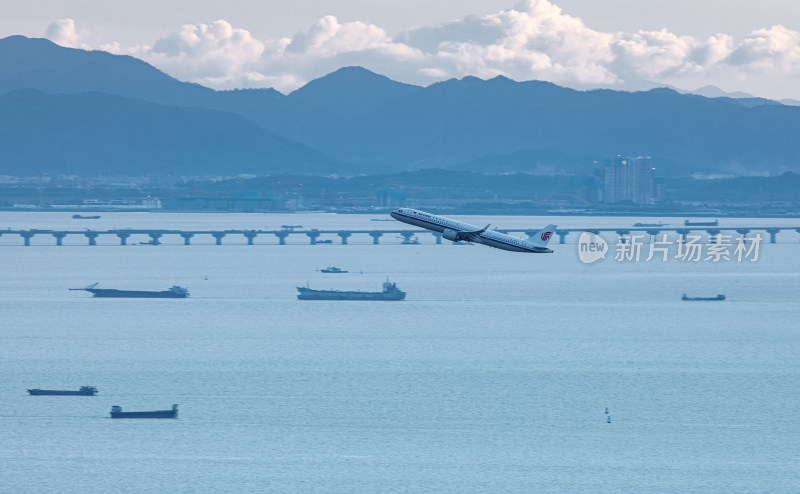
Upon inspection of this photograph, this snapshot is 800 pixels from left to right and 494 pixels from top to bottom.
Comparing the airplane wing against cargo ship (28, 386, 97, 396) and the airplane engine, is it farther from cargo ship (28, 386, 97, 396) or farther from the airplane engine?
cargo ship (28, 386, 97, 396)

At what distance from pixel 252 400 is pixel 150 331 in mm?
45030

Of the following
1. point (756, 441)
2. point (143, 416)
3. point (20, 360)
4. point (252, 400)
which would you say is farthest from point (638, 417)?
point (20, 360)

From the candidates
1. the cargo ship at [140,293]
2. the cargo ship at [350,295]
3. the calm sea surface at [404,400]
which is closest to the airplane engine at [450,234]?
the calm sea surface at [404,400]

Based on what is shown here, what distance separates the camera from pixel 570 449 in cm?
8269

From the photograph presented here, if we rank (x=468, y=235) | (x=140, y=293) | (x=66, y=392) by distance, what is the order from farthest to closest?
(x=140, y=293)
(x=66, y=392)
(x=468, y=235)

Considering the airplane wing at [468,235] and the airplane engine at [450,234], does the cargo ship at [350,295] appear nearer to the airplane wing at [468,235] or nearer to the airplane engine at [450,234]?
the airplane wing at [468,235]

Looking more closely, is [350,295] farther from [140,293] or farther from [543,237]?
[543,237]

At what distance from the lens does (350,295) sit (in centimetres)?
18000

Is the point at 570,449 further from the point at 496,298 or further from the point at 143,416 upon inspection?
the point at 496,298

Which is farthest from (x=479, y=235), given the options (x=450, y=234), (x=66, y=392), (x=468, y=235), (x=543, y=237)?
(x=66, y=392)

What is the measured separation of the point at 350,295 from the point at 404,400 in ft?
276

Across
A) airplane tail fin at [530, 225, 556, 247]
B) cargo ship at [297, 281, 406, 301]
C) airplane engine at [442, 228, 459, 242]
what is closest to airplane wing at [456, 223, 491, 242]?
airplane engine at [442, 228, 459, 242]

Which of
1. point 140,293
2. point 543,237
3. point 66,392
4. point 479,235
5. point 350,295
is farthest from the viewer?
point 140,293

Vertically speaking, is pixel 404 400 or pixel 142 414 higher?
pixel 404 400
